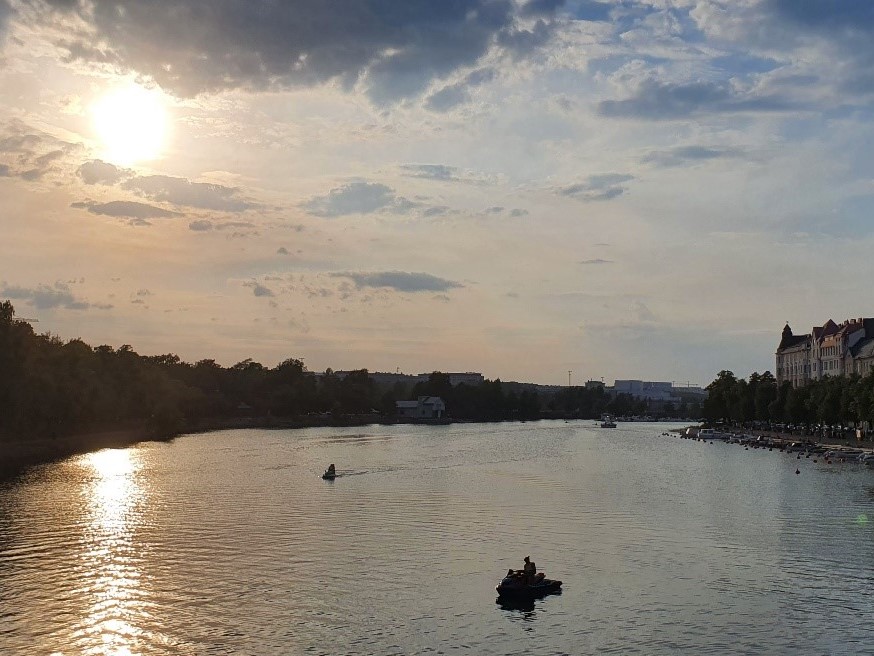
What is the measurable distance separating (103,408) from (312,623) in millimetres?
139884

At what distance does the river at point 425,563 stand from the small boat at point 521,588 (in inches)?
29.0

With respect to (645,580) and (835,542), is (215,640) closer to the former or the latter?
(645,580)

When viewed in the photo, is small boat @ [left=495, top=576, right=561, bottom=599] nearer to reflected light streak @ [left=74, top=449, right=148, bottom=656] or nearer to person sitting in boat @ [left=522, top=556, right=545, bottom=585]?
person sitting in boat @ [left=522, top=556, right=545, bottom=585]

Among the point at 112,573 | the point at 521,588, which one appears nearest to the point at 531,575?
the point at 521,588

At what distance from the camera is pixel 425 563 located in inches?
2162

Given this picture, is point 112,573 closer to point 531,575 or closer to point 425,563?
point 425,563

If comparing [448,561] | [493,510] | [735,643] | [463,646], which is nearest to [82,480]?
[493,510]

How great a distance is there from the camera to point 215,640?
39.9 metres

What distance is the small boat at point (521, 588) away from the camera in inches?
1833

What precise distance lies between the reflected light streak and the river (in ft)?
0.52

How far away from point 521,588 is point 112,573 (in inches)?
916

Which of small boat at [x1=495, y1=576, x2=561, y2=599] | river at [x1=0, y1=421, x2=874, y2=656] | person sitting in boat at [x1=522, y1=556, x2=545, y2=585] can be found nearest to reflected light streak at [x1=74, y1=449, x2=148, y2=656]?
river at [x1=0, y1=421, x2=874, y2=656]

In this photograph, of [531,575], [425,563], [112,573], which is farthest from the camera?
A: [425,563]

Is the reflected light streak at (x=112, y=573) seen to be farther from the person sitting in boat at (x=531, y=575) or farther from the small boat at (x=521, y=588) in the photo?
A: the person sitting in boat at (x=531, y=575)
